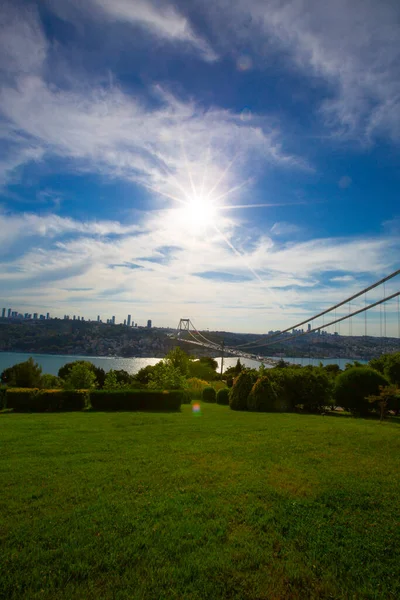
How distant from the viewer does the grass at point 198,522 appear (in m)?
3.18

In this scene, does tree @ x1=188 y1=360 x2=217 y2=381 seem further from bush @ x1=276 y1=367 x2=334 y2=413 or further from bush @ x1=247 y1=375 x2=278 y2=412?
bush @ x1=247 y1=375 x2=278 y2=412

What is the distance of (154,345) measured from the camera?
406 ft

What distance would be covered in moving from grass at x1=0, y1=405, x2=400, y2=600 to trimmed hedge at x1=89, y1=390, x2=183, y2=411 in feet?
27.0

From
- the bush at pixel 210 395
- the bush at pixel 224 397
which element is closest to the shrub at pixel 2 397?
the bush at pixel 224 397

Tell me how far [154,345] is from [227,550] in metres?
122

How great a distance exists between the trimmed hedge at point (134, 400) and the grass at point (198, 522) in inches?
323

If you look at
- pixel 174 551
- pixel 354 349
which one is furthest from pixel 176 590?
pixel 354 349

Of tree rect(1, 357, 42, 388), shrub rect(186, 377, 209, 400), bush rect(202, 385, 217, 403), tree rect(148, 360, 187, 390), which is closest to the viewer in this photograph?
tree rect(148, 360, 187, 390)

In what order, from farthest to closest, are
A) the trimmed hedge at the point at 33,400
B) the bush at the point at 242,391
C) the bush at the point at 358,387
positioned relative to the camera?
1. the bush at the point at 242,391
2. the bush at the point at 358,387
3. the trimmed hedge at the point at 33,400

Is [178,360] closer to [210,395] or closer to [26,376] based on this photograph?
[210,395]

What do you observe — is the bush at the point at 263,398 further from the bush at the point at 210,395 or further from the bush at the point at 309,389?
the bush at the point at 210,395

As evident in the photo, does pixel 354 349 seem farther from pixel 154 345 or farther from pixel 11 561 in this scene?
pixel 154 345

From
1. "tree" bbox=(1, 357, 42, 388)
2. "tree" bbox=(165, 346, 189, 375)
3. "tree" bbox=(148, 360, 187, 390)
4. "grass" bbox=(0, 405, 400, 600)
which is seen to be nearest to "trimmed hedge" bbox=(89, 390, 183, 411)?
"tree" bbox=(148, 360, 187, 390)

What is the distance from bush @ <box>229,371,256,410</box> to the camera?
18078 mm
